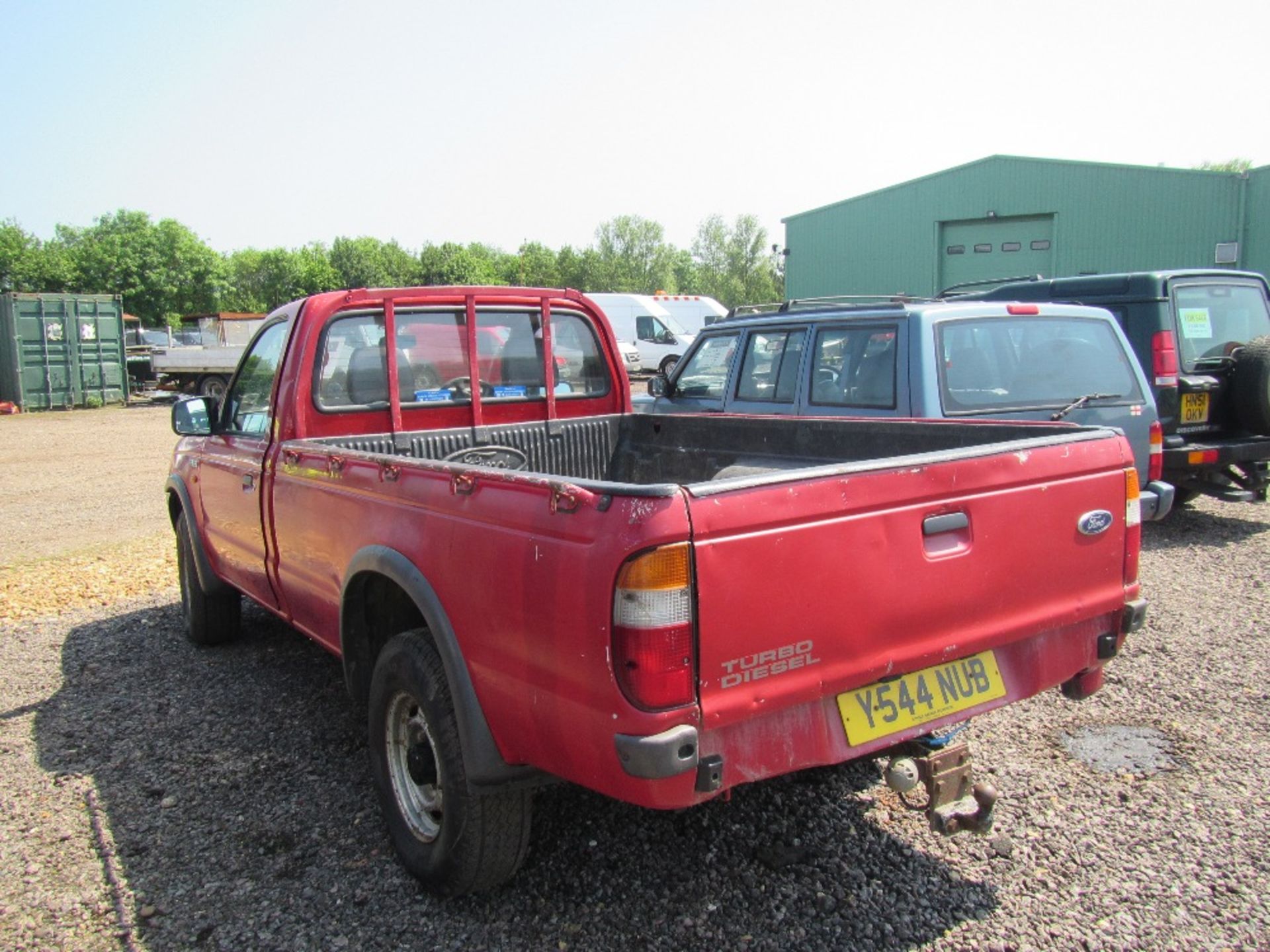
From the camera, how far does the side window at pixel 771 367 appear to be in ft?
20.7

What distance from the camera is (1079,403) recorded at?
5.69 meters

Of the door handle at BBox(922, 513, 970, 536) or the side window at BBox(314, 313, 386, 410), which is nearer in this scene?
the door handle at BBox(922, 513, 970, 536)

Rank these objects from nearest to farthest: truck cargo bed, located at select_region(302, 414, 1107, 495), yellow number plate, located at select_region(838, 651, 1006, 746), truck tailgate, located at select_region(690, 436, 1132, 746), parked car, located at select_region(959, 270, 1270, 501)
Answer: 1. truck tailgate, located at select_region(690, 436, 1132, 746)
2. yellow number plate, located at select_region(838, 651, 1006, 746)
3. truck cargo bed, located at select_region(302, 414, 1107, 495)
4. parked car, located at select_region(959, 270, 1270, 501)

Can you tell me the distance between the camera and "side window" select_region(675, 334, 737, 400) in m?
7.09

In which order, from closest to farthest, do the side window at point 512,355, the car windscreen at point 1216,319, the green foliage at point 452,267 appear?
the side window at point 512,355 < the car windscreen at point 1216,319 < the green foliage at point 452,267

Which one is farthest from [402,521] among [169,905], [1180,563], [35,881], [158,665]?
[1180,563]

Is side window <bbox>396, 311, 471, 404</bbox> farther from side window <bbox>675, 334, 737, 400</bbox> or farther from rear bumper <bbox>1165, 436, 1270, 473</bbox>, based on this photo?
rear bumper <bbox>1165, 436, 1270, 473</bbox>

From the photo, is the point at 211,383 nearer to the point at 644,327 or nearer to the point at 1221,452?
the point at 644,327

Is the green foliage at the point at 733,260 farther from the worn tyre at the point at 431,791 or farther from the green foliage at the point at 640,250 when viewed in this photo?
the worn tyre at the point at 431,791

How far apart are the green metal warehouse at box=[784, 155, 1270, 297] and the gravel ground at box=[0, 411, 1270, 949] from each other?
2227 centimetres

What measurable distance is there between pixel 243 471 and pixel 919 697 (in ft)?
10.8

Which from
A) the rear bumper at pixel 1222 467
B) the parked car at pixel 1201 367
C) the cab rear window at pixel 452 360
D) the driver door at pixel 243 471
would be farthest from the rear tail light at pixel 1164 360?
the driver door at pixel 243 471

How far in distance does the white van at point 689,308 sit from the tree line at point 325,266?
8.66 metres

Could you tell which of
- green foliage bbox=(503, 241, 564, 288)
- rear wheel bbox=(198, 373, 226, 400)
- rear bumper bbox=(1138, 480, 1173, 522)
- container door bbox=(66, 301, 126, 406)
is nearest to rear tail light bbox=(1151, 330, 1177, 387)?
rear bumper bbox=(1138, 480, 1173, 522)
